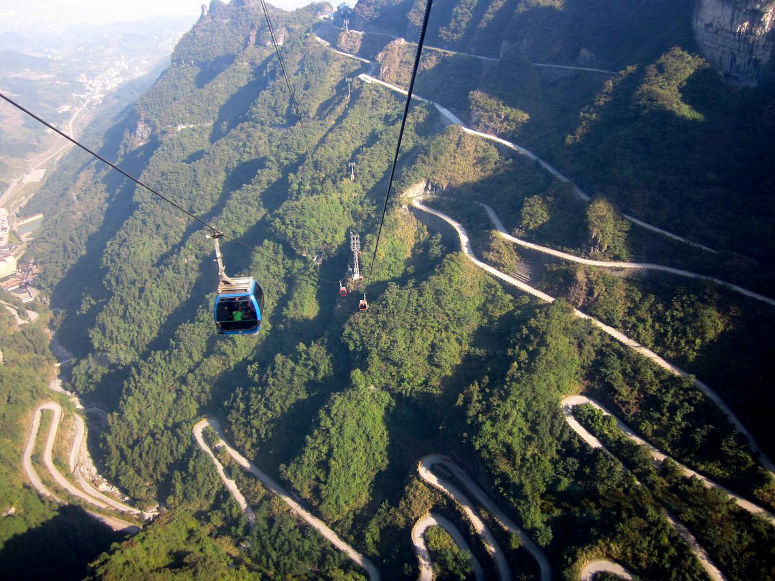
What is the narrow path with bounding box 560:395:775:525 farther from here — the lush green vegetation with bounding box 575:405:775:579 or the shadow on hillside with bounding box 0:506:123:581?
the shadow on hillside with bounding box 0:506:123:581

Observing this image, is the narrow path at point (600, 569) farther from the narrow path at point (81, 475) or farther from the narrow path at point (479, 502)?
the narrow path at point (81, 475)

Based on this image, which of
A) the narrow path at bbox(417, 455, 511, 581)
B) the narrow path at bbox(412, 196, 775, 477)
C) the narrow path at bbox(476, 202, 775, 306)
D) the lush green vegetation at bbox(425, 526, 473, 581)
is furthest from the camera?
the narrow path at bbox(476, 202, 775, 306)

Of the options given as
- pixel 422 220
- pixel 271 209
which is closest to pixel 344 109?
pixel 271 209

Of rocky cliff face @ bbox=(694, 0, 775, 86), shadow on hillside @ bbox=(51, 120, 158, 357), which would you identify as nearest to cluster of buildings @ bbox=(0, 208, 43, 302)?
shadow on hillside @ bbox=(51, 120, 158, 357)

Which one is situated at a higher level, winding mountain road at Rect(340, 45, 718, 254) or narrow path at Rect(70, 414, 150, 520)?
winding mountain road at Rect(340, 45, 718, 254)

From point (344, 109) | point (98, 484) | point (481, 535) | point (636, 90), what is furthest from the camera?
point (344, 109)

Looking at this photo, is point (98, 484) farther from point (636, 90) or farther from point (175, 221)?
point (636, 90)
